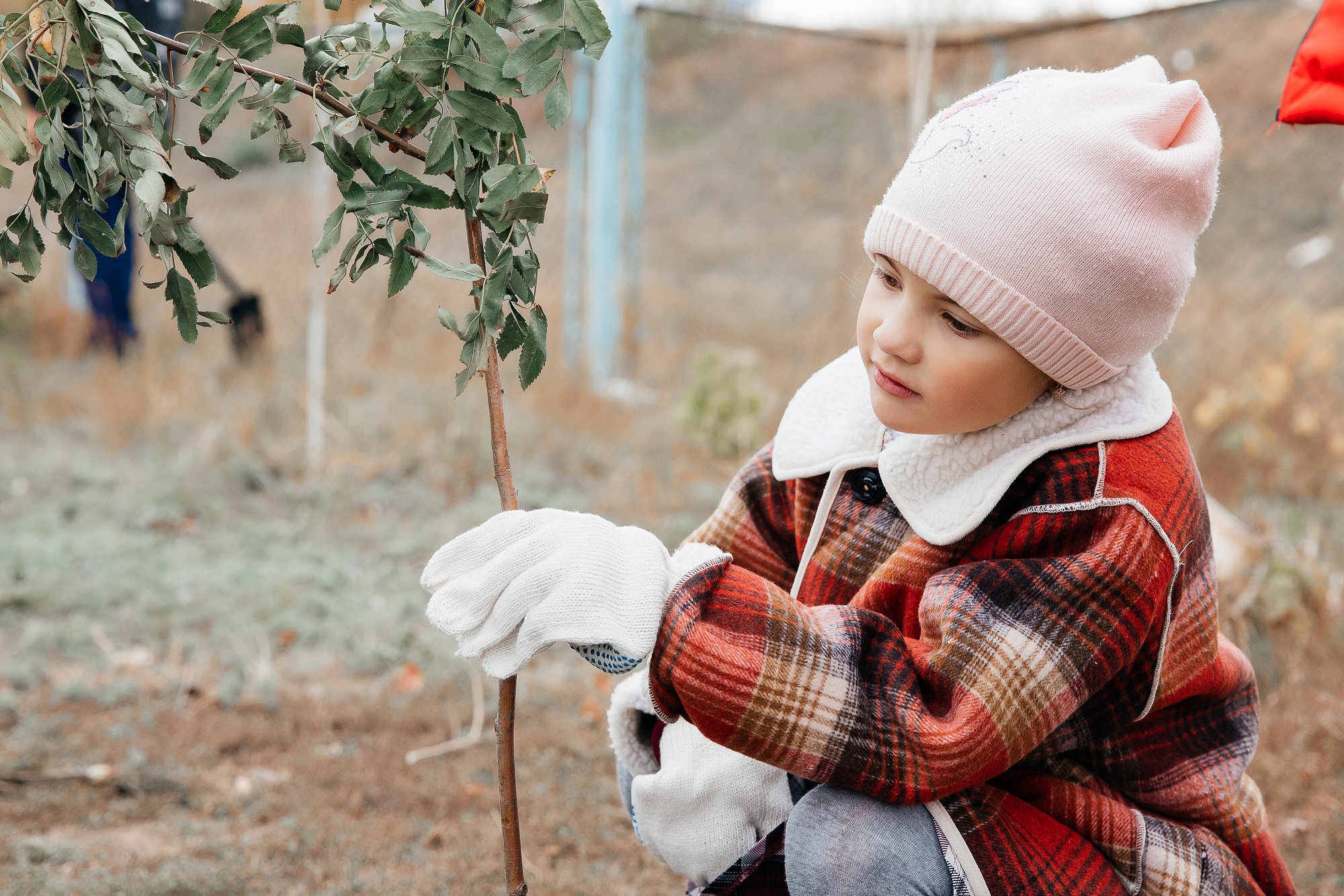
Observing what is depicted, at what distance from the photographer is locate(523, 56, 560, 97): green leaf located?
3.75 feet

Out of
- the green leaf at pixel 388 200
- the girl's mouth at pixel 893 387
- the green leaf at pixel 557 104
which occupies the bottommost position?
the girl's mouth at pixel 893 387

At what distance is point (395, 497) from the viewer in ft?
13.0

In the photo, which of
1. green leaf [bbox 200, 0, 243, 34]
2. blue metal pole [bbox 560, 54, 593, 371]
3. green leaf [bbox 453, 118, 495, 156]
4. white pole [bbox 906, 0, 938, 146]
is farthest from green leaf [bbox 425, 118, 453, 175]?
blue metal pole [bbox 560, 54, 593, 371]

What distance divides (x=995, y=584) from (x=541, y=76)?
2.33 feet

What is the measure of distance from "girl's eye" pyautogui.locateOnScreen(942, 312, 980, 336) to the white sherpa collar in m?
0.14

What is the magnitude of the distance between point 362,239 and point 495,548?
0.37 metres

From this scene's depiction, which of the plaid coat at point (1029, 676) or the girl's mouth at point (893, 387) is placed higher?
the girl's mouth at point (893, 387)

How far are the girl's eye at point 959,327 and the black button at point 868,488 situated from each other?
0.23 meters

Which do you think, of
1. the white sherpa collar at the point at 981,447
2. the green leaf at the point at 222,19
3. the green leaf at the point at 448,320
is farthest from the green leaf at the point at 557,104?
the white sherpa collar at the point at 981,447

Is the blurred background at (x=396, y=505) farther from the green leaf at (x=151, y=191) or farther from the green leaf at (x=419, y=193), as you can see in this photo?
the green leaf at (x=151, y=191)

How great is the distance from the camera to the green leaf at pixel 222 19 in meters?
1.14

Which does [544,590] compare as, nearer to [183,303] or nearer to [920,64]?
[183,303]

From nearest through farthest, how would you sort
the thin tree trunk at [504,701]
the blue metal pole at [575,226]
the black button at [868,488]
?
the thin tree trunk at [504,701], the black button at [868,488], the blue metal pole at [575,226]

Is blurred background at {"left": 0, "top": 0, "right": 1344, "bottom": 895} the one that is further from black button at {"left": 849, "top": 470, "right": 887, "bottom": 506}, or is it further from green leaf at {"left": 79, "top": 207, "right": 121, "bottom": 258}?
green leaf at {"left": 79, "top": 207, "right": 121, "bottom": 258}
